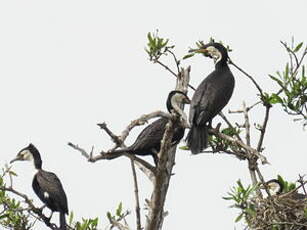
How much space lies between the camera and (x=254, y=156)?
23.2 ft

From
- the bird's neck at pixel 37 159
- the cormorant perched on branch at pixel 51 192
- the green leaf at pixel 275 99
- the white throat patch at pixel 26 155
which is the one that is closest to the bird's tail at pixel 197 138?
the green leaf at pixel 275 99

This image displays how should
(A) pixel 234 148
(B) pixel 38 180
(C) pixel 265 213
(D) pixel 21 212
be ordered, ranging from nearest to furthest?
(C) pixel 265 213
(A) pixel 234 148
(D) pixel 21 212
(B) pixel 38 180

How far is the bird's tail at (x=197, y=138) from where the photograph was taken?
26.2ft

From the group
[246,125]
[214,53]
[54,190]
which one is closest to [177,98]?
[214,53]

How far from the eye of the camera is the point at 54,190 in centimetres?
999

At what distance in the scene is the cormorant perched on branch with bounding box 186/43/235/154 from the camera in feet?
26.6

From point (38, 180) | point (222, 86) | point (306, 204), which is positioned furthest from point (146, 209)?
point (38, 180)

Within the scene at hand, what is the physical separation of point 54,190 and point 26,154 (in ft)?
4.27

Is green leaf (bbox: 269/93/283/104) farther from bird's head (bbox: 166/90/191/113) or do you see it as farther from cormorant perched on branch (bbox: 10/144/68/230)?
cormorant perched on branch (bbox: 10/144/68/230)

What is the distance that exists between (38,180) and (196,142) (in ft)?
9.83

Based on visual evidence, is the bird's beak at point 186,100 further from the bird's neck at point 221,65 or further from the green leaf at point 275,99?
the green leaf at point 275,99

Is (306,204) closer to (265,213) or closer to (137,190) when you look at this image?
(265,213)

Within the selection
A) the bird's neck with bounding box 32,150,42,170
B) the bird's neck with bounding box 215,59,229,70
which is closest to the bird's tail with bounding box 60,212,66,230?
the bird's neck with bounding box 32,150,42,170

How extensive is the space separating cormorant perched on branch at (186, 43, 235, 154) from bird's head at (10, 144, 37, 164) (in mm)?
3119
